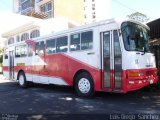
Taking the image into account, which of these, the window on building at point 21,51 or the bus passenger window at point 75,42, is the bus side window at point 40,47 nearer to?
the window on building at point 21,51

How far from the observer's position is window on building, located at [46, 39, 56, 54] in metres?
12.4

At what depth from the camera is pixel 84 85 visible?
1050 centimetres

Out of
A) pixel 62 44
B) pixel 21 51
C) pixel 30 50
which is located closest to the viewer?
pixel 62 44

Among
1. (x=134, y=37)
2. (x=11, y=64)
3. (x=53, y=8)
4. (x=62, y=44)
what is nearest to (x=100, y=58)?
(x=134, y=37)

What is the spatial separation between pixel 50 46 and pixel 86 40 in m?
2.75

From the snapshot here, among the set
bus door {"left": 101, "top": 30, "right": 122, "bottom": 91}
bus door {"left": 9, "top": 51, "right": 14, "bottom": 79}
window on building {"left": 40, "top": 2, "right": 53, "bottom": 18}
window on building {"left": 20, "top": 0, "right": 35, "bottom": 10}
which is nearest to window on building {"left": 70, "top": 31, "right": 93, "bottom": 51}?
bus door {"left": 101, "top": 30, "right": 122, "bottom": 91}

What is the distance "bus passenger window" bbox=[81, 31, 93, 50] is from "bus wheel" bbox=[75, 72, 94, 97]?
1.11 meters

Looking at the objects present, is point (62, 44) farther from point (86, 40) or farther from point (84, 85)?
point (84, 85)

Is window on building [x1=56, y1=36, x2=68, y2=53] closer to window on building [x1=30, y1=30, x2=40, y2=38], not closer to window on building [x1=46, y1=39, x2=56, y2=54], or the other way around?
window on building [x1=46, y1=39, x2=56, y2=54]

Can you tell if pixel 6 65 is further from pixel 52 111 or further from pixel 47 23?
pixel 47 23

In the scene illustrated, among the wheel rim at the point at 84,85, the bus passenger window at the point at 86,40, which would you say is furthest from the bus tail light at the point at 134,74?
the bus passenger window at the point at 86,40

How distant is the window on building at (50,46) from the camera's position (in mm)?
12375

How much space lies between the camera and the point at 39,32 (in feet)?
88.9

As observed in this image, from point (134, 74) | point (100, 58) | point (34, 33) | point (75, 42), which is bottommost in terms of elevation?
point (134, 74)
